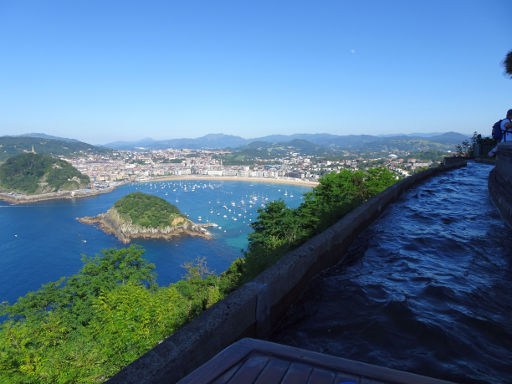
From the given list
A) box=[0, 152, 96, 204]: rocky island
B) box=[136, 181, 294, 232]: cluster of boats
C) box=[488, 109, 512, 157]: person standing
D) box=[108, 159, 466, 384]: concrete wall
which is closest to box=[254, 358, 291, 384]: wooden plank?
box=[108, 159, 466, 384]: concrete wall

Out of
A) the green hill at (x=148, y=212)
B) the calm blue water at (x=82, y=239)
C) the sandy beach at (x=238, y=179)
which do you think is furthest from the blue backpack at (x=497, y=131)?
the sandy beach at (x=238, y=179)

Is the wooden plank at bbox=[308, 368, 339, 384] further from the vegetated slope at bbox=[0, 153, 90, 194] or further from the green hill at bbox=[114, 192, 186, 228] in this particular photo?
the vegetated slope at bbox=[0, 153, 90, 194]

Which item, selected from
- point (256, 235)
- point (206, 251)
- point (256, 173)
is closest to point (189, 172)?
point (256, 173)

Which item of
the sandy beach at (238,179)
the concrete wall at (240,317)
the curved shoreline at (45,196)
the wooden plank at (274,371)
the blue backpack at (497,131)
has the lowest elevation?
the curved shoreline at (45,196)

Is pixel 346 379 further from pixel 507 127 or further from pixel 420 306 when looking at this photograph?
pixel 507 127

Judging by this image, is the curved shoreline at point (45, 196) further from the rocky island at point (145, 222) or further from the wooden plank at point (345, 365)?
the wooden plank at point (345, 365)

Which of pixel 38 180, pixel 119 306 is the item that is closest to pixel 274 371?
pixel 119 306
